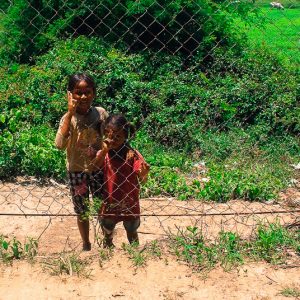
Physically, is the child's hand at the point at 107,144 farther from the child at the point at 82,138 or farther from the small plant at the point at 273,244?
the small plant at the point at 273,244

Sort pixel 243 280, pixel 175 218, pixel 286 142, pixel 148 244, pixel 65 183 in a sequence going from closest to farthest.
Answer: pixel 243 280 < pixel 148 244 < pixel 175 218 < pixel 65 183 < pixel 286 142

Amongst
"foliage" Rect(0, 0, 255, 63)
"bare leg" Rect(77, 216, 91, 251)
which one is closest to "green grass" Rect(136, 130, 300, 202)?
"foliage" Rect(0, 0, 255, 63)

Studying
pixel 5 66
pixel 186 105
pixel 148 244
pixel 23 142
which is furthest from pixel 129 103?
pixel 148 244

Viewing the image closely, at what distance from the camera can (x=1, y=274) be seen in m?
3.33

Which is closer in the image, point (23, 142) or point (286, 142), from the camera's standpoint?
point (23, 142)

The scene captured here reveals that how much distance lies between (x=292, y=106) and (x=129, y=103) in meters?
1.92

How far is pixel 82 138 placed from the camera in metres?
3.52

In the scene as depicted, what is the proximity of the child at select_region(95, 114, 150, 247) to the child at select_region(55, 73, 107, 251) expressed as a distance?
95 millimetres

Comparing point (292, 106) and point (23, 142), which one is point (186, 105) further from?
point (23, 142)

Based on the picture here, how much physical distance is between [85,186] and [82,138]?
1.02ft

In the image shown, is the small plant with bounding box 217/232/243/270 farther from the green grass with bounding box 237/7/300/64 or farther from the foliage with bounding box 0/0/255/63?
the foliage with bounding box 0/0/255/63

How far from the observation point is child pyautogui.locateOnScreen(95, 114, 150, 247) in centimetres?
338

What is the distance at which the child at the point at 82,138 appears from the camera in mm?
3436

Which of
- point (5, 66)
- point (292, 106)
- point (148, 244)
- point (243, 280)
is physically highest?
point (292, 106)
